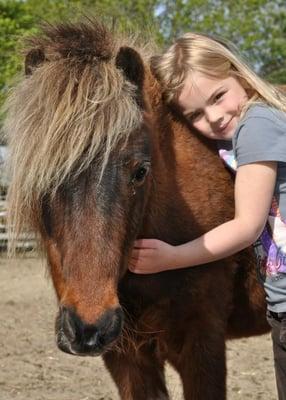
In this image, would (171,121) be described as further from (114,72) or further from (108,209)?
(108,209)

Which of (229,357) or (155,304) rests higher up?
(155,304)

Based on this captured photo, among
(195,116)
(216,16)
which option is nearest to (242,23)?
(216,16)

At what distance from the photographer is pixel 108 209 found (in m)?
2.41

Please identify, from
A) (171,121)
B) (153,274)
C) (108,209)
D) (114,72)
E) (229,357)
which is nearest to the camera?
(108,209)

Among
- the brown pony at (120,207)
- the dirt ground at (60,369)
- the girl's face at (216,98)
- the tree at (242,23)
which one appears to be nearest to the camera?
the brown pony at (120,207)

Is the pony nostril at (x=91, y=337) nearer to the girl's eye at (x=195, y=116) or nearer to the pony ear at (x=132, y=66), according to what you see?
the pony ear at (x=132, y=66)

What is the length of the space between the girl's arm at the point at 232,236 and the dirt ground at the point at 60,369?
1.39 metres

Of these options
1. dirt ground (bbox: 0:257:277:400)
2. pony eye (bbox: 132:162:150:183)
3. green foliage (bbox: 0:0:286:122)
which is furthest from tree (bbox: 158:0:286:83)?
pony eye (bbox: 132:162:150:183)

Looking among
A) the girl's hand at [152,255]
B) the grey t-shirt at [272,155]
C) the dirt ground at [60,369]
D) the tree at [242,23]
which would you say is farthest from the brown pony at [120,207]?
the tree at [242,23]

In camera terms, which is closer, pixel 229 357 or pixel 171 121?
pixel 171 121

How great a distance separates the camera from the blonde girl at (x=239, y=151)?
2668mm

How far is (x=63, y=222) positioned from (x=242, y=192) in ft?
2.44

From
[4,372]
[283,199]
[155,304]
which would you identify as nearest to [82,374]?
[4,372]

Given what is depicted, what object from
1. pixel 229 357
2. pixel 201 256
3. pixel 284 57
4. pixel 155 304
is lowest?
pixel 284 57
